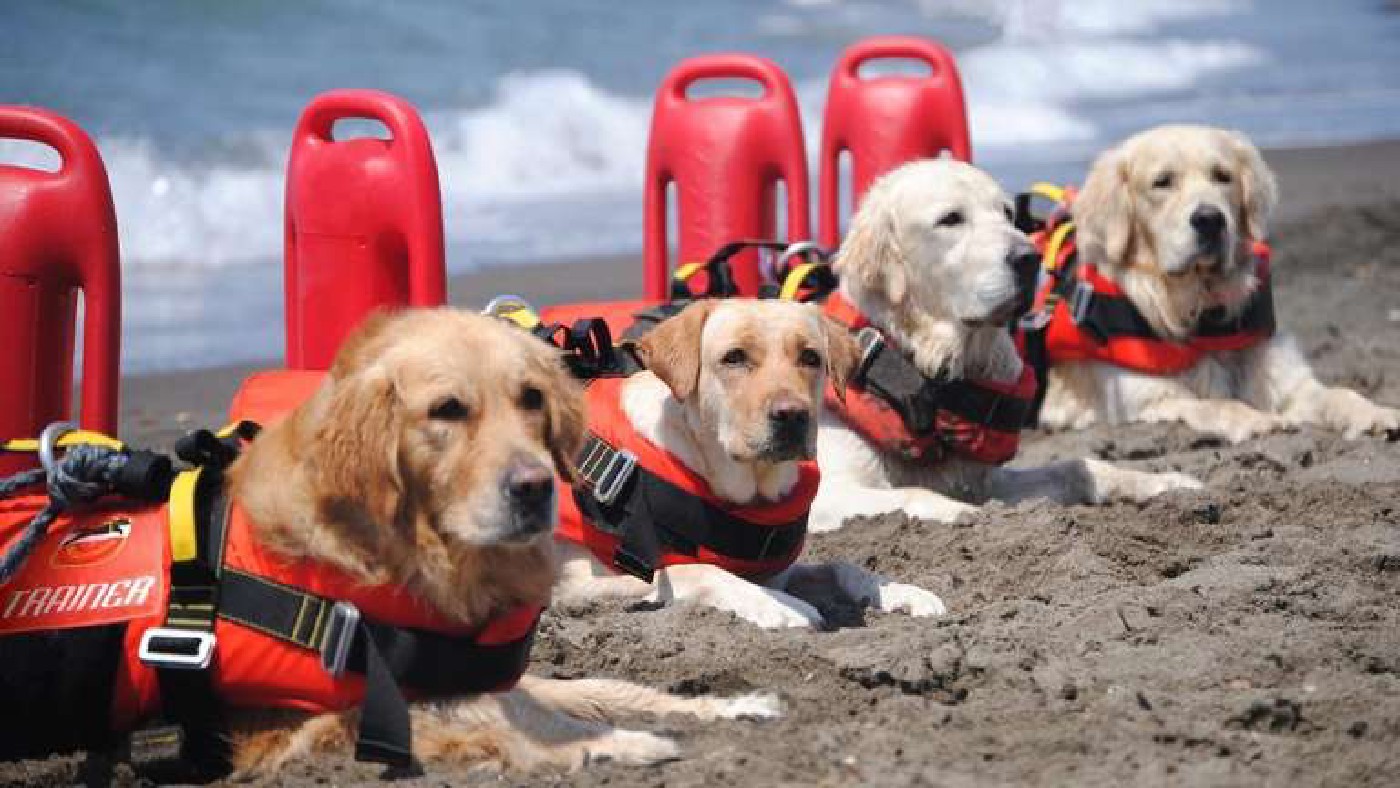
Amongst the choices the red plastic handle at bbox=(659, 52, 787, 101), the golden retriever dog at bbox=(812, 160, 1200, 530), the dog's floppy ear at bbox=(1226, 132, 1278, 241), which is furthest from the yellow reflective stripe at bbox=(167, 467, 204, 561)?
the dog's floppy ear at bbox=(1226, 132, 1278, 241)

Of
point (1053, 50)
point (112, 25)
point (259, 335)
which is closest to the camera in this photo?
point (259, 335)

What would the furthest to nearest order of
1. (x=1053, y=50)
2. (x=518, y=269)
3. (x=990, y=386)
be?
(x=1053, y=50) → (x=518, y=269) → (x=990, y=386)

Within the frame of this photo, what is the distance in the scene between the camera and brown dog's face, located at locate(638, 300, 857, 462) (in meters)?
4.92

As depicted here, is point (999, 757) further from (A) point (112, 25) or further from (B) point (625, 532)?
(A) point (112, 25)

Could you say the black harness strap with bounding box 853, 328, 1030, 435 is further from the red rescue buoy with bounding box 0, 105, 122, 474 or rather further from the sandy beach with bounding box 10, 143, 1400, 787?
the red rescue buoy with bounding box 0, 105, 122, 474

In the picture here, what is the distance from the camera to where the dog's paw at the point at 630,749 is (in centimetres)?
378

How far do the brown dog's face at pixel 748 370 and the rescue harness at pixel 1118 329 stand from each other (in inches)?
105

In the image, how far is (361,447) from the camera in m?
3.61

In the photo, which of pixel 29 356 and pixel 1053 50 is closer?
pixel 29 356

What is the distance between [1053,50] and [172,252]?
12603mm

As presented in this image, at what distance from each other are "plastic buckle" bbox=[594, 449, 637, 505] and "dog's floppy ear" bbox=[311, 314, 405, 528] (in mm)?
1243

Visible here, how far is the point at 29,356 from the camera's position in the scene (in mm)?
5215

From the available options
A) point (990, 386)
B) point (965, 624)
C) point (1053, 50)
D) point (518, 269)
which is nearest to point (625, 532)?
point (965, 624)

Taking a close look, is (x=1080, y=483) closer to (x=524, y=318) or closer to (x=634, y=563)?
(x=634, y=563)
